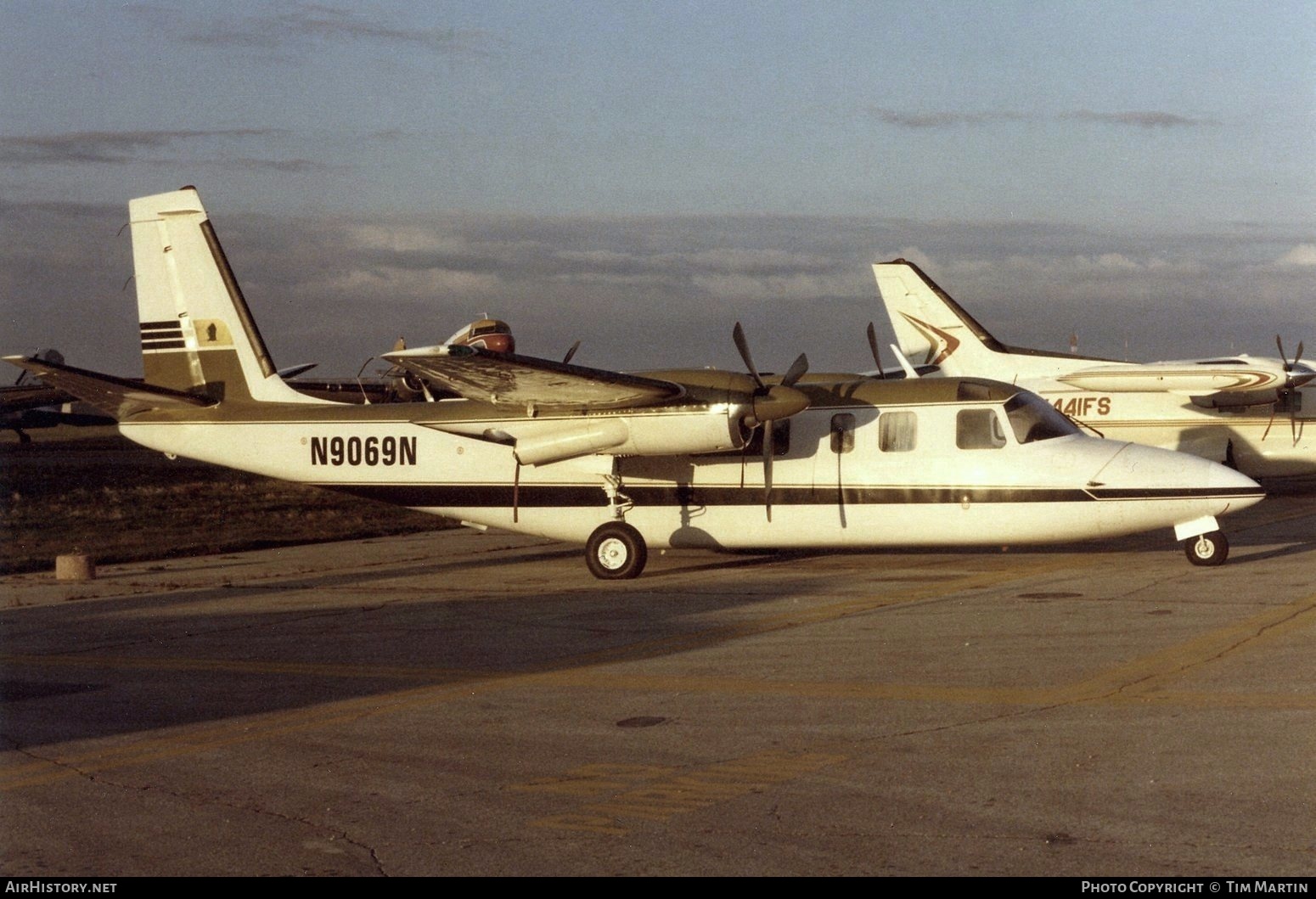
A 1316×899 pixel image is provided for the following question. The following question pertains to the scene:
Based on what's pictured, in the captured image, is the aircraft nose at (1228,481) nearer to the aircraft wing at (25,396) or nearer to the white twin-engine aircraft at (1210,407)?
the white twin-engine aircraft at (1210,407)

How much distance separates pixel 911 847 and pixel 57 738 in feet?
19.7

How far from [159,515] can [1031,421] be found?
20278mm

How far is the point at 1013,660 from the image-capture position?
10828 mm

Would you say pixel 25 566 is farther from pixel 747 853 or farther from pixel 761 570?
pixel 747 853

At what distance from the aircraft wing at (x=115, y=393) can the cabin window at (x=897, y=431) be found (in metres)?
9.88

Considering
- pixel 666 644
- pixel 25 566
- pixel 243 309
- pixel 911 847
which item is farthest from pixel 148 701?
pixel 25 566

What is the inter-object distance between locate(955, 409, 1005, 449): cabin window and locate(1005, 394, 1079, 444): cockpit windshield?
0.20 m

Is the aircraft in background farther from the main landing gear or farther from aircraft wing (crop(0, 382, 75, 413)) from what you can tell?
the main landing gear

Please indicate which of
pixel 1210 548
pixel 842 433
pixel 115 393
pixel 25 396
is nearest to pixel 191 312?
pixel 115 393

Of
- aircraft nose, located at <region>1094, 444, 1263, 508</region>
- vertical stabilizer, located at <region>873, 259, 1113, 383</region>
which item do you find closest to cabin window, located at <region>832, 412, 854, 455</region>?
aircraft nose, located at <region>1094, 444, 1263, 508</region>

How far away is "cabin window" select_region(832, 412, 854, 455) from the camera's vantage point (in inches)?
709

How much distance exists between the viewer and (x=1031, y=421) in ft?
57.6

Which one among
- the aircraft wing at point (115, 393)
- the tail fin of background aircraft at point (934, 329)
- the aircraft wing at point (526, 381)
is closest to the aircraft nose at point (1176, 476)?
the aircraft wing at point (526, 381)

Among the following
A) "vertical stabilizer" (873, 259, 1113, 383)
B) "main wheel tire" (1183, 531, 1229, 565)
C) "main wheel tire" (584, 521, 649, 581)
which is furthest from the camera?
"vertical stabilizer" (873, 259, 1113, 383)
